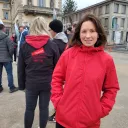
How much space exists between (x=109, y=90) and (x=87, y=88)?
23cm

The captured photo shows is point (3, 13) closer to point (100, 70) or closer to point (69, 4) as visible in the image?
point (69, 4)

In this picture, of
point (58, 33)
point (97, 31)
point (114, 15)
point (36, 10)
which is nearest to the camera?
point (97, 31)

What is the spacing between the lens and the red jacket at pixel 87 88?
5.10 feet

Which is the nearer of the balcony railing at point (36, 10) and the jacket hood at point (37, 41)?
the jacket hood at point (37, 41)

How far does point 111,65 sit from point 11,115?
247 cm

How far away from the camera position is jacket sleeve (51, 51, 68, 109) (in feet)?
5.47

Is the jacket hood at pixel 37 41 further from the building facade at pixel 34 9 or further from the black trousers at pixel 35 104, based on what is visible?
the building facade at pixel 34 9

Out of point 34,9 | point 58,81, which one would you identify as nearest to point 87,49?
point 58,81

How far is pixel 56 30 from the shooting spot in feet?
9.34

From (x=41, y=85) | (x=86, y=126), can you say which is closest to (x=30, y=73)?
(x=41, y=85)

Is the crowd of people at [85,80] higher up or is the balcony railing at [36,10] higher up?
the balcony railing at [36,10]

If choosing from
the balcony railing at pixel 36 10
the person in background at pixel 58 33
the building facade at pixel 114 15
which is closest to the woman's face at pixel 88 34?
the person in background at pixel 58 33

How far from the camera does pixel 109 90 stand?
63.4 inches

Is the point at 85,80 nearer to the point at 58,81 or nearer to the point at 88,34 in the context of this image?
the point at 58,81
